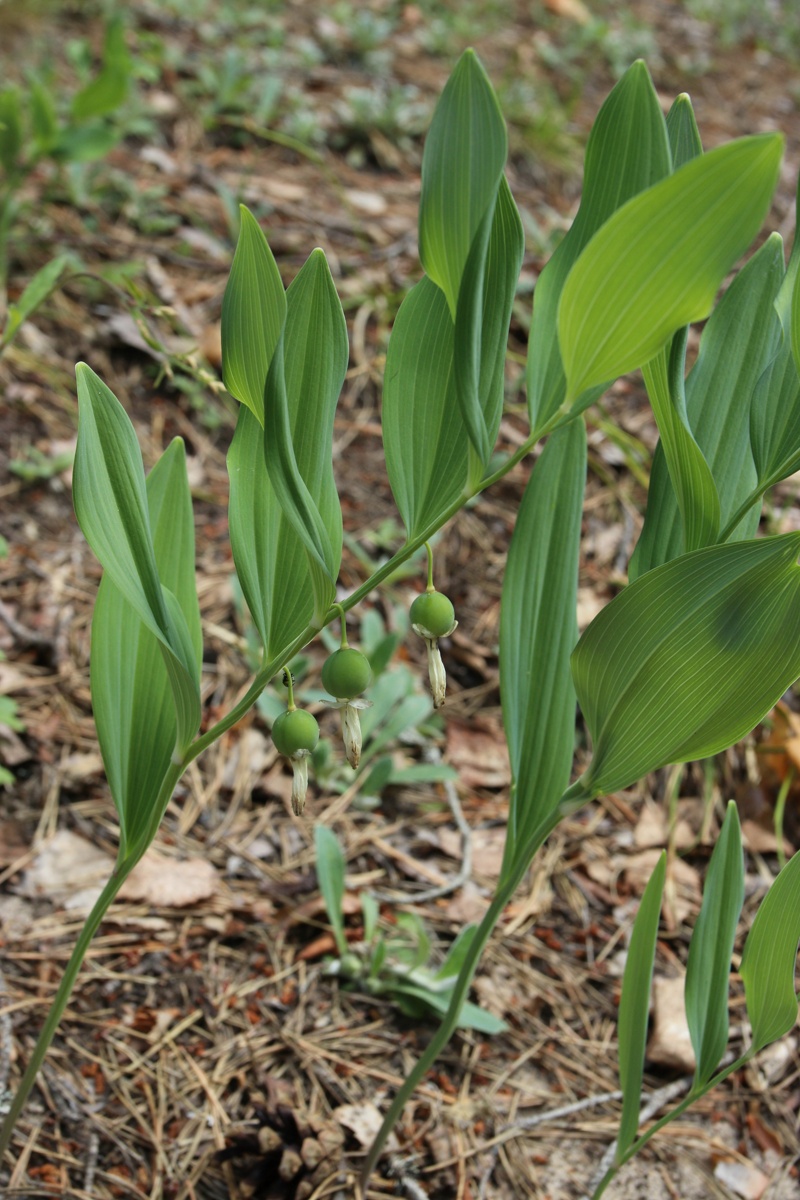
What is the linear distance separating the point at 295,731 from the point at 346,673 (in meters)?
0.09

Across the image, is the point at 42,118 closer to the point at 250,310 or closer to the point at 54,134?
the point at 54,134

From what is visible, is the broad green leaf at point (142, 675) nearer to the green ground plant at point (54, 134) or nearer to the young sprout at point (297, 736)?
the young sprout at point (297, 736)

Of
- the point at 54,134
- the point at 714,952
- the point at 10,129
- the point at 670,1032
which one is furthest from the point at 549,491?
the point at 54,134

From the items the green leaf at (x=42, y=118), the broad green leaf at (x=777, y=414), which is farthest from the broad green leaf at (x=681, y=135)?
the green leaf at (x=42, y=118)

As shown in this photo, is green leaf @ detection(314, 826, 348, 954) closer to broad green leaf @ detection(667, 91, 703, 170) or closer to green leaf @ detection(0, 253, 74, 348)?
green leaf @ detection(0, 253, 74, 348)

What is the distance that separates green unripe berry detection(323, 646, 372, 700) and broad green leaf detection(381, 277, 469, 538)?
16 centimetres

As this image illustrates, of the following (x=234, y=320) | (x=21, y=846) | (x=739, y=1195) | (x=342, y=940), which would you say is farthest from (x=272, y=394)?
(x=739, y=1195)

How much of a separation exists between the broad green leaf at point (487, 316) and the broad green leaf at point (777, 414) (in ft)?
0.96

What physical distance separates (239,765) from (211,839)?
20 cm

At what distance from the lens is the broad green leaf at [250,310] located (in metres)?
1.05

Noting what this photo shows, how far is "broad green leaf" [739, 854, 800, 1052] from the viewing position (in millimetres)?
1256

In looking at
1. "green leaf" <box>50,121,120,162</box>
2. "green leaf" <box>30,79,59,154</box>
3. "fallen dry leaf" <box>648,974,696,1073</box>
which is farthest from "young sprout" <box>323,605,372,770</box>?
"green leaf" <box>50,121,120,162</box>

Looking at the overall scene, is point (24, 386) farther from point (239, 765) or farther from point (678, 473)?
point (678, 473)

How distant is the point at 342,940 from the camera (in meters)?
1.82
